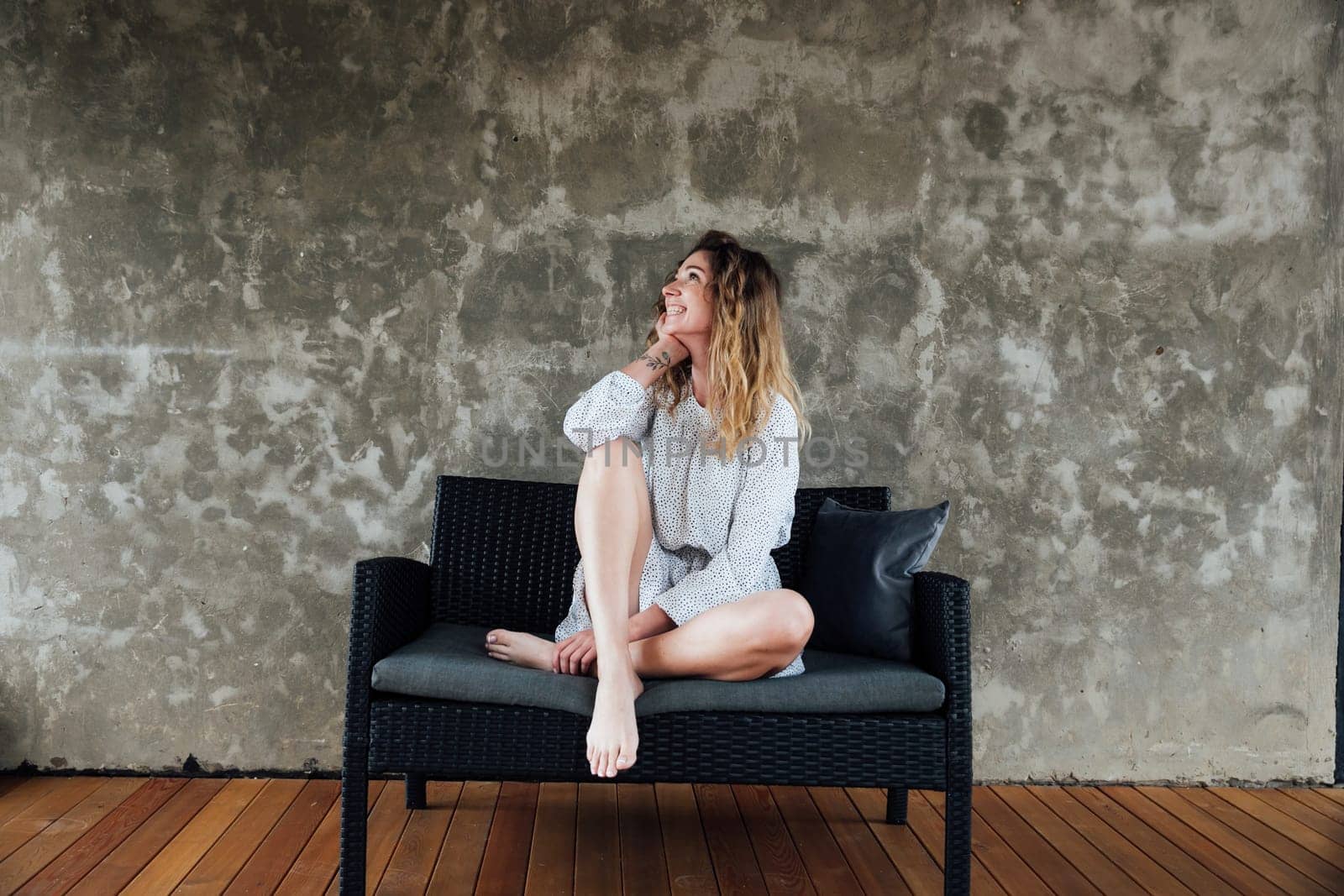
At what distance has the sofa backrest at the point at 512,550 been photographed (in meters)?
2.42

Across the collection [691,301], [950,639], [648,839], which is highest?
[691,301]

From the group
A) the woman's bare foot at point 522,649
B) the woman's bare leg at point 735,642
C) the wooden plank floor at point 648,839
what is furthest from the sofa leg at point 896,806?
the woman's bare foot at point 522,649

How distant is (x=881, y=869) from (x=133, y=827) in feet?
5.76

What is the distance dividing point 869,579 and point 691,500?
0.45 meters

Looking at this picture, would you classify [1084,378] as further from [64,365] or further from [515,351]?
[64,365]

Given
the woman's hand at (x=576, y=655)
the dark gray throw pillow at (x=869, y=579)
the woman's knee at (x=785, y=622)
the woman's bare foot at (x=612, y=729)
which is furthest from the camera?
the dark gray throw pillow at (x=869, y=579)

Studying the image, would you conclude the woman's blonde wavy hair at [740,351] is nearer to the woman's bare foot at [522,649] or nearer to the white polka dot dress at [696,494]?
the white polka dot dress at [696,494]

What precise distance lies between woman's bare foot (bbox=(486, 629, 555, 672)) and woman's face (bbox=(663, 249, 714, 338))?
30.2 inches

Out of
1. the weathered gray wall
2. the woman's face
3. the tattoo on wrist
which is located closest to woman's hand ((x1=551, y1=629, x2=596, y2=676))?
the tattoo on wrist

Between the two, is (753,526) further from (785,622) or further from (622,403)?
(622,403)

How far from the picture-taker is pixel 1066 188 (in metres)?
2.79

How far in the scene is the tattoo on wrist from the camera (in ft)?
7.07

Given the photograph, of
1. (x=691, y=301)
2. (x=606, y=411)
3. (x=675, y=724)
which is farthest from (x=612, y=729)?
(x=691, y=301)

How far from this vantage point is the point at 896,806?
2375mm
